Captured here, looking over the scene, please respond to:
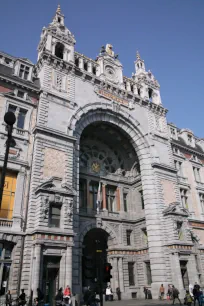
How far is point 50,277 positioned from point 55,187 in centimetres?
707

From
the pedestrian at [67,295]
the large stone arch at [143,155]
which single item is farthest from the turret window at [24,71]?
the pedestrian at [67,295]

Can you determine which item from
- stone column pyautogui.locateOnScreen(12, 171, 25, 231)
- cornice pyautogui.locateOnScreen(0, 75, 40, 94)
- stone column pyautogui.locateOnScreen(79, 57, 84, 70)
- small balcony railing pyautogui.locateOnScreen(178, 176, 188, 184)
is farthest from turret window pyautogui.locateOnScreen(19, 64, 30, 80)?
small balcony railing pyautogui.locateOnScreen(178, 176, 188, 184)

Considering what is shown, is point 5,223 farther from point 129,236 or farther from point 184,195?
point 184,195

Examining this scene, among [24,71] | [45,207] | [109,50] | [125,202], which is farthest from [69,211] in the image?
[109,50]

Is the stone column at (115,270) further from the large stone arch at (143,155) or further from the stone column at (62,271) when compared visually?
the stone column at (62,271)

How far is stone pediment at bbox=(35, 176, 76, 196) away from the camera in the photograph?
22.1 m

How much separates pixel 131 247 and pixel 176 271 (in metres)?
5.97

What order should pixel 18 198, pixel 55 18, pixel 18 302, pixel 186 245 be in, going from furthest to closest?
pixel 55 18, pixel 186 245, pixel 18 198, pixel 18 302

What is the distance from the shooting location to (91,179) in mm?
31328

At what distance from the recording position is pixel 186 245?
28.2 m

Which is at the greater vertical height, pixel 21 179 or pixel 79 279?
pixel 21 179

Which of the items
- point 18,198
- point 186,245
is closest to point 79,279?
point 18,198

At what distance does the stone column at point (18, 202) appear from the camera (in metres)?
21.4

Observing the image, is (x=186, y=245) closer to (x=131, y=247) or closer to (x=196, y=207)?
(x=131, y=247)
